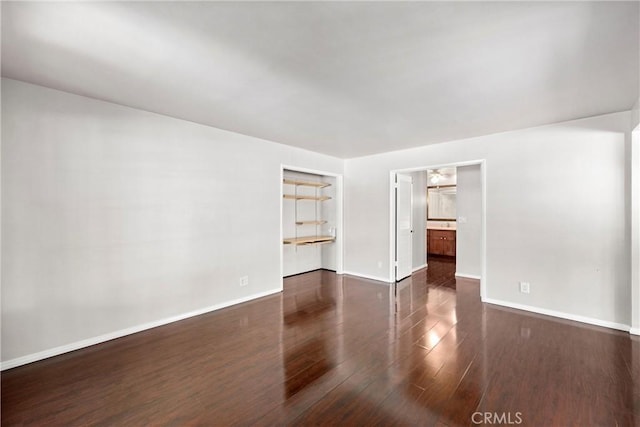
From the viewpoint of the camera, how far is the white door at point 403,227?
17.5 ft

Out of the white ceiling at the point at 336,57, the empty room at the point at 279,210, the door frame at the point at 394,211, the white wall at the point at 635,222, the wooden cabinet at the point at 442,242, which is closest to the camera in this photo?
the white ceiling at the point at 336,57

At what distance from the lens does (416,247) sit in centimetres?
642

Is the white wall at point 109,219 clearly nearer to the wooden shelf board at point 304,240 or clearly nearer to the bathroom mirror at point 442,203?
the wooden shelf board at point 304,240

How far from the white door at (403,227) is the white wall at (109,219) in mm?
2814

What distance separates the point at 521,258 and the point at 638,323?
4.06 ft

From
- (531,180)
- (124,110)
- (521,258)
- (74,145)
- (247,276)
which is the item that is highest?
(124,110)

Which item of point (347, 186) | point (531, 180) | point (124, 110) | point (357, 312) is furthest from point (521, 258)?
point (124, 110)

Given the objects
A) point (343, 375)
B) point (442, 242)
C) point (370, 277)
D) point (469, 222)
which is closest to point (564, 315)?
point (469, 222)

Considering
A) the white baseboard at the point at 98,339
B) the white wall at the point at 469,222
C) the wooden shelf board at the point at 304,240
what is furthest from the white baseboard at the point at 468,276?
the white baseboard at the point at 98,339

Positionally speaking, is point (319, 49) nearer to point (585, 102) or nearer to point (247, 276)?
point (585, 102)

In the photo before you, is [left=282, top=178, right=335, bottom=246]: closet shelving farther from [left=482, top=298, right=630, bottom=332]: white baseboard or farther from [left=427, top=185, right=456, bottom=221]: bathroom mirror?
[left=427, top=185, right=456, bottom=221]: bathroom mirror

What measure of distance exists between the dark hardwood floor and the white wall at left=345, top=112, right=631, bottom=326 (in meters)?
0.42

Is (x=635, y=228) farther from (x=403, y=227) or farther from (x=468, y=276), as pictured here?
(x=403, y=227)

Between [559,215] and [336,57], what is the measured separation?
3616 mm
